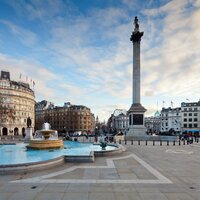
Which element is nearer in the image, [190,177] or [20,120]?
[190,177]

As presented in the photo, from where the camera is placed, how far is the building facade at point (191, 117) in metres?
125

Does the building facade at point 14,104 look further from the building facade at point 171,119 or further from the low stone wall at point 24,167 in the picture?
the low stone wall at point 24,167

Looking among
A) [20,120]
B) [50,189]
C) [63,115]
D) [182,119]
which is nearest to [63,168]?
[50,189]

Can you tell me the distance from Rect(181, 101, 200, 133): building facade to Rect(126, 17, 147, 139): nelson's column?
76812 mm

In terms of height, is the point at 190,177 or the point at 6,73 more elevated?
the point at 6,73

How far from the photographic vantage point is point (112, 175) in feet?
46.9

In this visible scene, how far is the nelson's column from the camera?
5597cm

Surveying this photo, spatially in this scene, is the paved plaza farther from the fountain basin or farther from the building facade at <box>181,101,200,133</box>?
the building facade at <box>181,101,200,133</box>

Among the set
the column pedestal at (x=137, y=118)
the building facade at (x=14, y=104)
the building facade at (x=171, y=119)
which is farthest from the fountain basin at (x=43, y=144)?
the building facade at (x=171, y=119)

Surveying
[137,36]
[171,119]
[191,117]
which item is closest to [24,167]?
[137,36]

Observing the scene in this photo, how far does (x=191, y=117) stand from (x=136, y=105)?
80.3 m

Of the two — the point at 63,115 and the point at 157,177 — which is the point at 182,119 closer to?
the point at 63,115

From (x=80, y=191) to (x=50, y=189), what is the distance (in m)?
1.45

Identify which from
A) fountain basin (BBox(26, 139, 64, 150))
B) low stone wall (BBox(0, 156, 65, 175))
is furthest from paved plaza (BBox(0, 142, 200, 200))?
fountain basin (BBox(26, 139, 64, 150))
